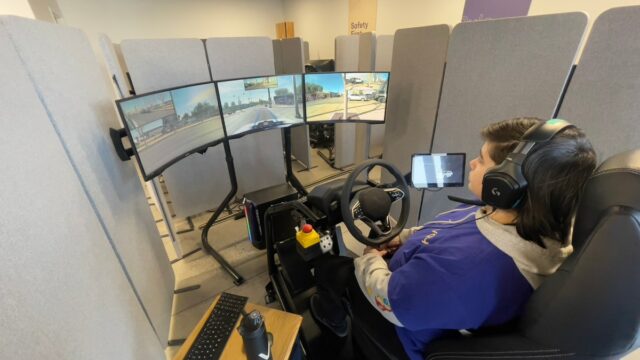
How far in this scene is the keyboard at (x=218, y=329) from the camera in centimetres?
88

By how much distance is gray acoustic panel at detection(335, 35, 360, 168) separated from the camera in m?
2.83

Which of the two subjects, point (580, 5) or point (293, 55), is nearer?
point (580, 5)

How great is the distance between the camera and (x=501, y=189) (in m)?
0.63

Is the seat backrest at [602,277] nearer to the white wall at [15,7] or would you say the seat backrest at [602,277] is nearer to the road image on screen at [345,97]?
the road image on screen at [345,97]

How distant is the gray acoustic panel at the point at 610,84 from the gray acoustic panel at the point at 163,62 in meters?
2.29

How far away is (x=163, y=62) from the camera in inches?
73.3

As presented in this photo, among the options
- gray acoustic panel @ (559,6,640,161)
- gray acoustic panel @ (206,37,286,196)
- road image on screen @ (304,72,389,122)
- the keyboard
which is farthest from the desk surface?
gray acoustic panel @ (206,37,286,196)

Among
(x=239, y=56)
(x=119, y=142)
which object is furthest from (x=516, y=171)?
(x=239, y=56)

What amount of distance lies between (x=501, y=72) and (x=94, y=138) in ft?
6.19

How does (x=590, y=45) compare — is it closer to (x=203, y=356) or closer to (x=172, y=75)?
(x=203, y=356)

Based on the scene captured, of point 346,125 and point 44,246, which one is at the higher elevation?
point 44,246

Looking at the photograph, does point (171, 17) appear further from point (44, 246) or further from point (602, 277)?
point (602, 277)

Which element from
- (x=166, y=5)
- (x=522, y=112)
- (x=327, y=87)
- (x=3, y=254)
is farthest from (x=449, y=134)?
(x=166, y=5)

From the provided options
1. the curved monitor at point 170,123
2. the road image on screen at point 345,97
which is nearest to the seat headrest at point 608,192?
the curved monitor at point 170,123
